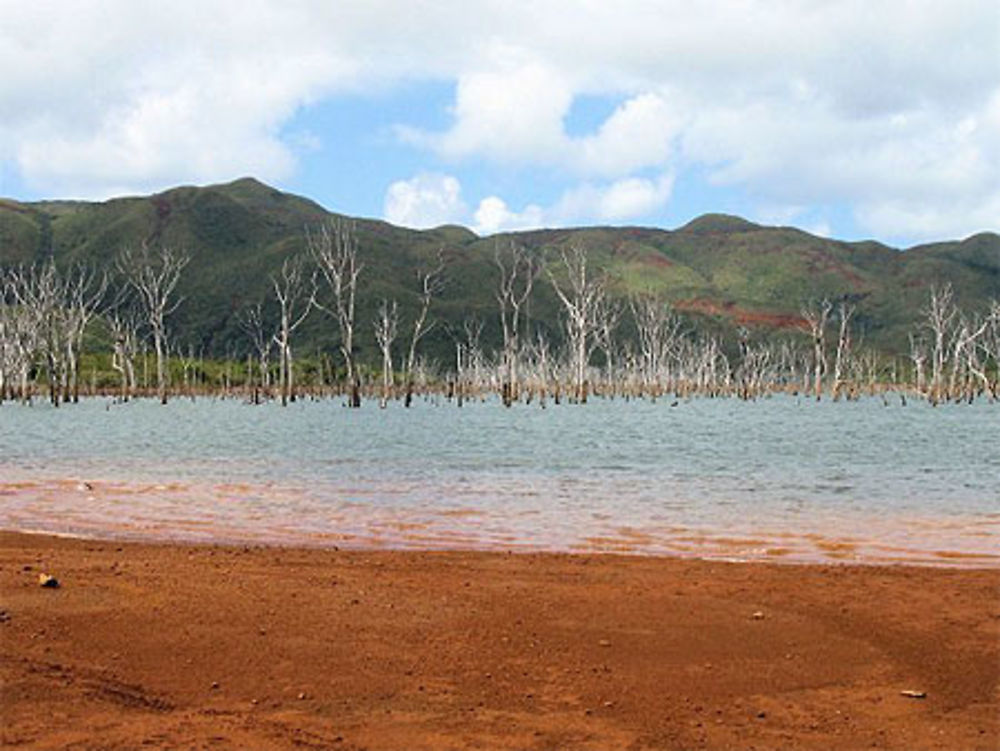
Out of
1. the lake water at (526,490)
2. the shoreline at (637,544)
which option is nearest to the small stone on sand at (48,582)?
the shoreline at (637,544)

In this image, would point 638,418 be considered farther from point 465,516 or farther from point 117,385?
point 117,385

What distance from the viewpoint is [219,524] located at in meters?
17.8

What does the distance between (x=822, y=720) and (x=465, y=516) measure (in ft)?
40.8

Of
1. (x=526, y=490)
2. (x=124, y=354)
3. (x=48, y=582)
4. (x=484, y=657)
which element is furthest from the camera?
(x=124, y=354)

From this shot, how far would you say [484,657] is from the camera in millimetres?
8695

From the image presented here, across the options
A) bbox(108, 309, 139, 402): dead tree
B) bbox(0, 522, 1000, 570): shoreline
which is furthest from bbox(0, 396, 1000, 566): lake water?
bbox(108, 309, 139, 402): dead tree

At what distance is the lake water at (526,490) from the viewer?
16.8 m

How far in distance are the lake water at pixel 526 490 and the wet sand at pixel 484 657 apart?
3.96 m

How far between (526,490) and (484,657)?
15.7m

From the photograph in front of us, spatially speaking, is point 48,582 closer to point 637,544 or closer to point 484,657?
point 484,657

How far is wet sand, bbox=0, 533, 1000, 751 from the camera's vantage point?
6.91m

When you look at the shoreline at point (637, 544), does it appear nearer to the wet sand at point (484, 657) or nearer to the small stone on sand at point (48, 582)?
the wet sand at point (484, 657)

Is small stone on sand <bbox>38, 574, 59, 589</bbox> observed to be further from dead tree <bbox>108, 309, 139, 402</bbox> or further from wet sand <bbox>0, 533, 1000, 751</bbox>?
dead tree <bbox>108, 309, 139, 402</bbox>

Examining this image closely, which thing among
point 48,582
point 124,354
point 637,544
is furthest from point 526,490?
point 124,354
